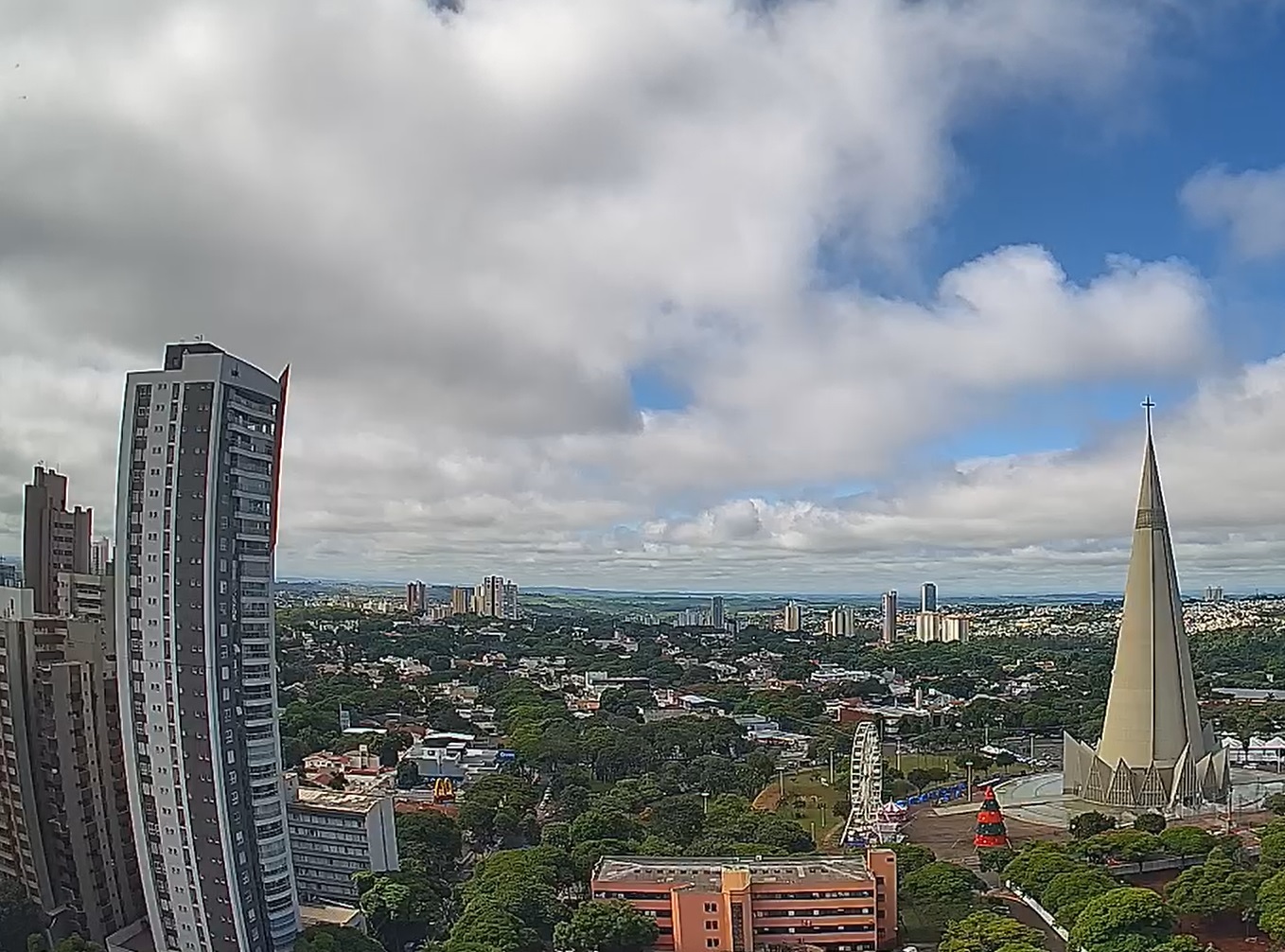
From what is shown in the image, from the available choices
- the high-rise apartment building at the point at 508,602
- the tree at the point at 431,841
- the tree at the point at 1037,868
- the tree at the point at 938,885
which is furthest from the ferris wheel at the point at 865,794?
the high-rise apartment building at the point at 508,602

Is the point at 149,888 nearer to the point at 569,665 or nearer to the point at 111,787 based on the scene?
the point at 111,787

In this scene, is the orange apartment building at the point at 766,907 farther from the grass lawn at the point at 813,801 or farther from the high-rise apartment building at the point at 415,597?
the high-rise apartment building at the point at 415,597

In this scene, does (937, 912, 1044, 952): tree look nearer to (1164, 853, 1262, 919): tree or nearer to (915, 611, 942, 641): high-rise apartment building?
(1164, 853, 1262, 919): tree

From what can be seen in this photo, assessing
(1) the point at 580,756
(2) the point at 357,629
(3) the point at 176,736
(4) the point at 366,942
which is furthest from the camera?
(2) the point at 357,629

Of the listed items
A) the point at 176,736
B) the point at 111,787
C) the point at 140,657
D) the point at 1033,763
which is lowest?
→ the point at 1033,763

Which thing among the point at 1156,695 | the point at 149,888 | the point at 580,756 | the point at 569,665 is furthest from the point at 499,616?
the point at 149,888

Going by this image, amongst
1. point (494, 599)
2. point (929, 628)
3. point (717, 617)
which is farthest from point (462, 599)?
point (929, 628)
